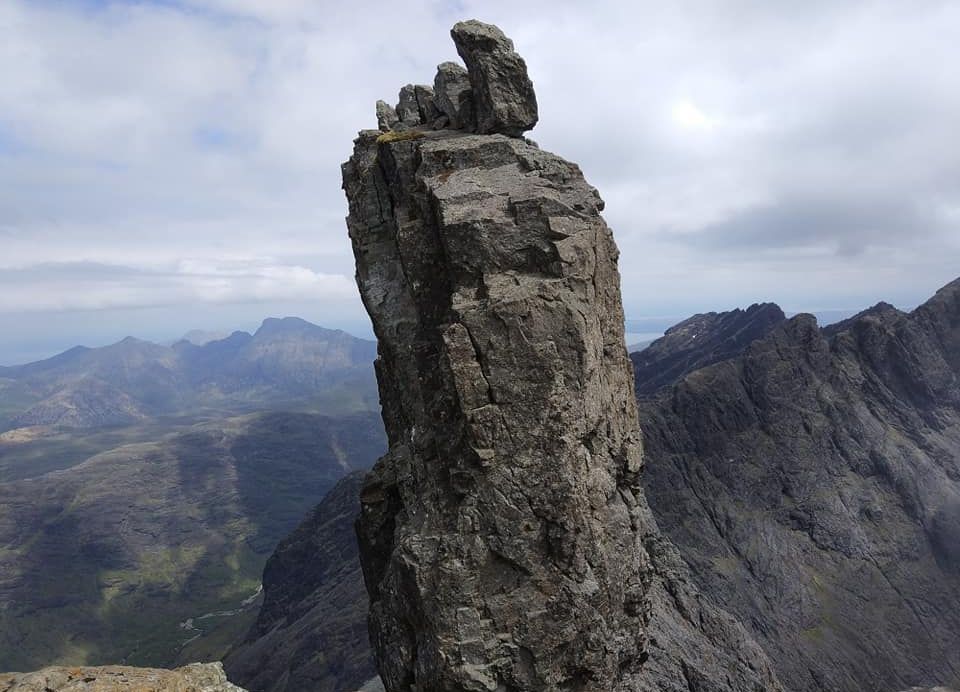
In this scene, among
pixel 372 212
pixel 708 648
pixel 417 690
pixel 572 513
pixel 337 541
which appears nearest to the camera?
pixel 572 513

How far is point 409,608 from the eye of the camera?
2628 cm

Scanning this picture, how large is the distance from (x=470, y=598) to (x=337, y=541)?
160m

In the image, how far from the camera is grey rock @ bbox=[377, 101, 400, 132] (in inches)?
1454

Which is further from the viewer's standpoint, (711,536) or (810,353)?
(810,353)

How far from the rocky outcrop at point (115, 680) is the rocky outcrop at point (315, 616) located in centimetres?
→ 4338

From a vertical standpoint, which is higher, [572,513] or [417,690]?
[572,513]

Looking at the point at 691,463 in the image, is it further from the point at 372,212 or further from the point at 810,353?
the point at 372,212

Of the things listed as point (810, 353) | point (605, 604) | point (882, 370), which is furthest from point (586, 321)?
point (882, 370)

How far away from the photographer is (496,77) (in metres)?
31.0

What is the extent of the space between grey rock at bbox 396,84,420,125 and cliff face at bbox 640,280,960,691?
110 metres

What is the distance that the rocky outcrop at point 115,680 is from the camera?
22.6 meters

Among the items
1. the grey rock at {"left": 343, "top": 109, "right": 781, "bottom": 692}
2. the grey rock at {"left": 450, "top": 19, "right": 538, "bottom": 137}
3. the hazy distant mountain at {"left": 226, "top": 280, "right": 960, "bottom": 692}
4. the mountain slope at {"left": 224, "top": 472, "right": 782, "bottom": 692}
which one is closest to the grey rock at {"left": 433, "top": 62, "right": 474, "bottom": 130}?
the grey rock at {"left": 450, "top": 19, "right": 538, "bottom": 137}

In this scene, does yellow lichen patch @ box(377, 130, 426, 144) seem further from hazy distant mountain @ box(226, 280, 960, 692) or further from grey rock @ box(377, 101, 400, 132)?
hazy distant mountain @ box(226, 280, 960, 692)

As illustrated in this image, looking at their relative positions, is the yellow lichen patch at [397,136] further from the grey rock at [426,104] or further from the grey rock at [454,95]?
the grey rock at [426,104]
